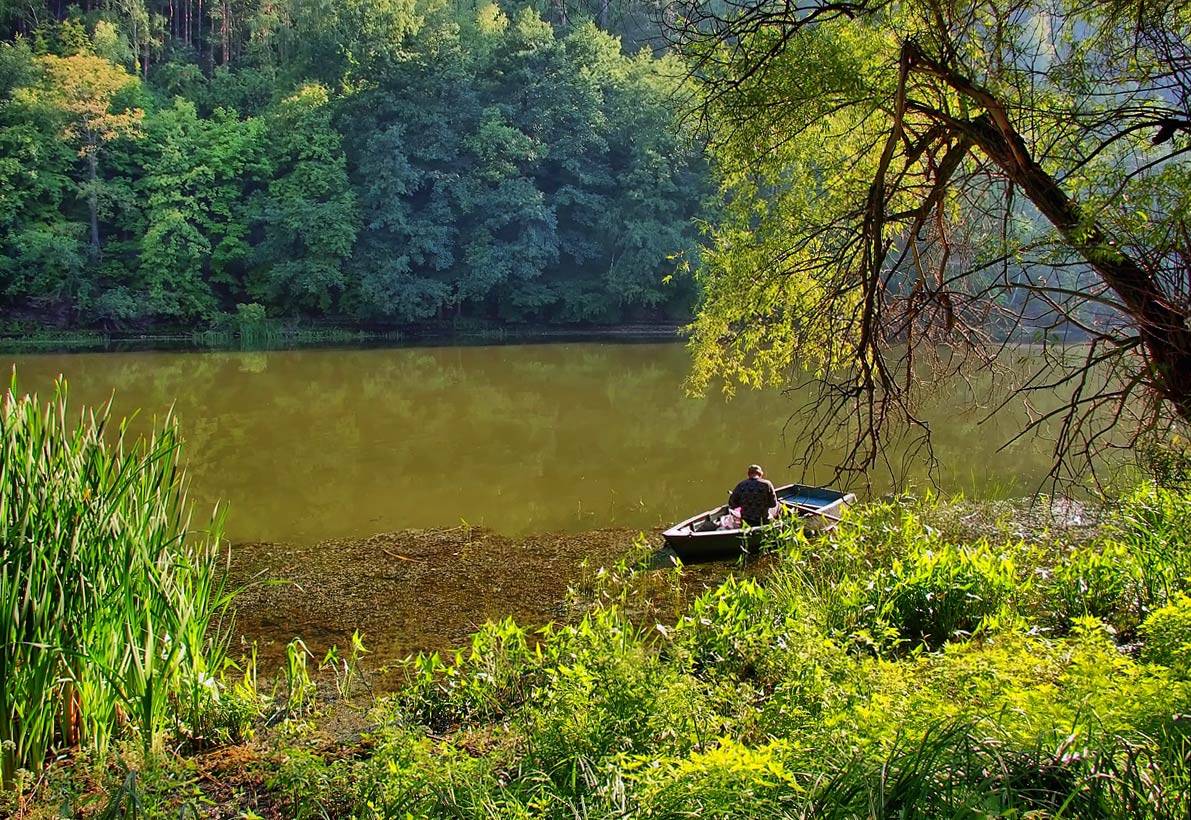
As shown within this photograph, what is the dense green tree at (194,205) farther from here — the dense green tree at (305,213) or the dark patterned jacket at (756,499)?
the dark patterned jacket at (756,499)

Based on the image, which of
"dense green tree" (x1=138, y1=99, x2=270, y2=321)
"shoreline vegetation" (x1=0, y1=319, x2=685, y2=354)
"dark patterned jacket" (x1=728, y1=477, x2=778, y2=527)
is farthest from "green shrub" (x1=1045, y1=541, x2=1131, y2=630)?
"dense green tree" (x1=138, y1=99, x2=270, y2=321)

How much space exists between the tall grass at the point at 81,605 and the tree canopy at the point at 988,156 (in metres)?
3.01

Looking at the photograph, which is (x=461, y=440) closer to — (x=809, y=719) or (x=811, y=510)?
(x=811, y=510)

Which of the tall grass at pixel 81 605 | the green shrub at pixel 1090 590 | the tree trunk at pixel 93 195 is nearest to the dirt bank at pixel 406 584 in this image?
the tall grass at pixel 81 605

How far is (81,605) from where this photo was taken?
11.1 ft

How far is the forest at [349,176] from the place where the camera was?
24.8 meters

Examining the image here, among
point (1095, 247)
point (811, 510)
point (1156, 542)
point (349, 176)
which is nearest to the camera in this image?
point (1095, 247)

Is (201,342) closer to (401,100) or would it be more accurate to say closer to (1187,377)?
(401,100)

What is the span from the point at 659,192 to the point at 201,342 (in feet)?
46.6

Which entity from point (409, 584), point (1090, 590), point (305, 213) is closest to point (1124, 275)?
point (1090, 590)

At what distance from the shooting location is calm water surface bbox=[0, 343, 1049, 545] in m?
9.76

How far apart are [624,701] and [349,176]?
2787cm

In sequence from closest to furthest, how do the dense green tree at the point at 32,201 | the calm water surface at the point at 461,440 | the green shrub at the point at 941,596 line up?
the green shrub at the point at 941,596 → the calm water surface at the point at 461,440 → the dense green tree at the point at 32,201

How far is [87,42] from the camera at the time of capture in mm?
26156
